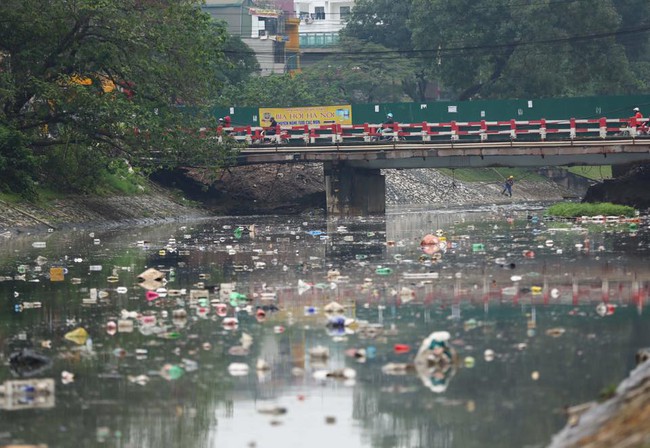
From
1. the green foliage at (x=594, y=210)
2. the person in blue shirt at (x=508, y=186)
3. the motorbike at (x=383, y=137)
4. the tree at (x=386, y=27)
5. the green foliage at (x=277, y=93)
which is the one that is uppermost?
the tree at (x=386, y=27)

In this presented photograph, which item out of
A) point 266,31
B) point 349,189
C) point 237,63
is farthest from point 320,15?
point 349,189

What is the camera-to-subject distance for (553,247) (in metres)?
27.6

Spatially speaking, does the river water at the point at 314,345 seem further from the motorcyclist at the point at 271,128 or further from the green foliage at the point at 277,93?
the green foliage at the point at 277,93

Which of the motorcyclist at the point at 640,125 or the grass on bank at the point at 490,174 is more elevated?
the motorcyclist at the point at 640,125

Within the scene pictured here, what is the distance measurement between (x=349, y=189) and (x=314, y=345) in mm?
38842

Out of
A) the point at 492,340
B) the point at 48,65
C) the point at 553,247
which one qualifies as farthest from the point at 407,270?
the point at 48,65

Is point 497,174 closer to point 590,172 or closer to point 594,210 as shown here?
point 590,172

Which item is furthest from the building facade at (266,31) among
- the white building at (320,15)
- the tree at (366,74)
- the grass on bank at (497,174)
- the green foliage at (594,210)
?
the green foliage at (594,210)

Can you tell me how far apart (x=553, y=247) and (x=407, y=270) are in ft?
19.8

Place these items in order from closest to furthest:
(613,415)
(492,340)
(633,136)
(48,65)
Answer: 1. (613,415)
2. (492,340)
3. (48,65)
4. (633,136)

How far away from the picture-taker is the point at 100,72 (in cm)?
4169

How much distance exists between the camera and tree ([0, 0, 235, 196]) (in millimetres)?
38906

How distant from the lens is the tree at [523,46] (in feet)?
239

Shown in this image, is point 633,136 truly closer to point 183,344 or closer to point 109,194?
point 109,194
